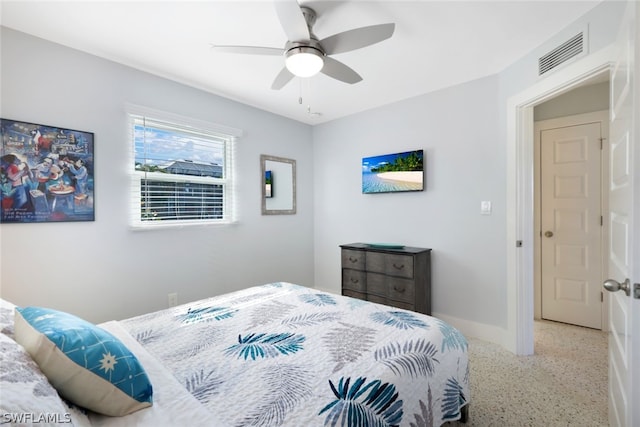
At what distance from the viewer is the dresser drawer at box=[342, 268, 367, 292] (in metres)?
3.35

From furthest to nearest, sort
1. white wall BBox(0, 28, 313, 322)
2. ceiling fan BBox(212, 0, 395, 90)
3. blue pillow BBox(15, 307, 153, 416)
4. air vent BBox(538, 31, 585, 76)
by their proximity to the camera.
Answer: white wall BBox(0, 28, 313, 322) < air vent BBox(538, 31, 585, 76) < ceiling fan BBox(212, 0, 395, 90) < blue pillow BBox(15, 307, 153, 416)

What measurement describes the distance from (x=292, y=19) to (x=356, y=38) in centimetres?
40

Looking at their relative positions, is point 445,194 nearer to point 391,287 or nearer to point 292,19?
point 391,287

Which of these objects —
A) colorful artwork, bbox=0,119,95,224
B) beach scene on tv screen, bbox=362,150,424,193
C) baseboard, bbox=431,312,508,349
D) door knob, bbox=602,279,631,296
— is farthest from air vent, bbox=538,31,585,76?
colorful artwork, bbox=0,119,95,224

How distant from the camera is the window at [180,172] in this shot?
106 inches

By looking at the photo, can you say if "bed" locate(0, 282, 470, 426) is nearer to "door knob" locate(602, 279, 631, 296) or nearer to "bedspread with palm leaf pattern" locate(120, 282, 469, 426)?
"bedspread with palm leaf pattern" locate(120, 282, 469, 426)

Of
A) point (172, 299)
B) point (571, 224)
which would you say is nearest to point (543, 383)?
point (571, 224)

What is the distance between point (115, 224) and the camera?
250 centimetres

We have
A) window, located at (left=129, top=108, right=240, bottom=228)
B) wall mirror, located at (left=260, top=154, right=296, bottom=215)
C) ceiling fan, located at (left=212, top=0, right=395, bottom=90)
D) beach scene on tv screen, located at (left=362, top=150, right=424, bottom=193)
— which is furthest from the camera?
wall mirror, located at (left=260, top=154, right=296, bottom=215)

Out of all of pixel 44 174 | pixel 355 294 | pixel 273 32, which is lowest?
pixel 355 294

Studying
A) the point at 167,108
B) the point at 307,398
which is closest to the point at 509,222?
the point at 307,398

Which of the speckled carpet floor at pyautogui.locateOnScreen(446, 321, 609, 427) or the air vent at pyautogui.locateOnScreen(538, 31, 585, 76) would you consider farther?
the air vent at pyautogui.locateOnScreen(538, 31, 585, 76)

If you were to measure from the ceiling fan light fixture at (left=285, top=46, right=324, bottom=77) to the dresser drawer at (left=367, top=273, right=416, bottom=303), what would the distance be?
7.08 ft

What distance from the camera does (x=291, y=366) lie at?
4.07 feet
